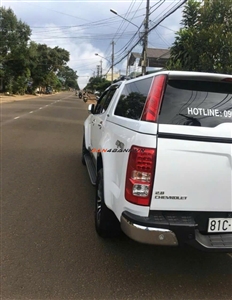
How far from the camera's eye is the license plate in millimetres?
2535

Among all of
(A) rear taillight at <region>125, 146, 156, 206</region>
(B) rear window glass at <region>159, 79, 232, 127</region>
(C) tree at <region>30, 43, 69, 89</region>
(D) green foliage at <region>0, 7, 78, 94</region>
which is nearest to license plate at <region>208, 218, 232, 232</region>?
(A) rear taillight at <region>125, 146, 156, 206</region>

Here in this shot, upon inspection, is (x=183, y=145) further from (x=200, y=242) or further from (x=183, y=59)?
(x=183, y=59)

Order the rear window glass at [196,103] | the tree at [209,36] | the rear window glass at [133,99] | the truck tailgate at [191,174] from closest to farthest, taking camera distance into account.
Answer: the truck tailgate at [191,174] < the rear window glass at [196,103] < the rear window glass at [133,99] < the tree at [209,36]

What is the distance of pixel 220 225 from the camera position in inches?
101

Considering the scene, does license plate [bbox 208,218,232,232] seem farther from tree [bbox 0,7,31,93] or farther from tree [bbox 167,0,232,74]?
tree [bbox 0,7,31,93]

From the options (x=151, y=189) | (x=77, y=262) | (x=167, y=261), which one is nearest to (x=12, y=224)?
(x=77, y=262)

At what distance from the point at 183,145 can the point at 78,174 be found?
408 centimetres

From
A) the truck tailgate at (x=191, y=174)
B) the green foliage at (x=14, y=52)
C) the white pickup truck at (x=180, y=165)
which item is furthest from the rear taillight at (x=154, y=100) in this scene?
the green foliage at (x=14, y=52)

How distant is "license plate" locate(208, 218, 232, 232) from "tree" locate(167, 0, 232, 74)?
6815 millimetres

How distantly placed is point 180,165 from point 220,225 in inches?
26.8

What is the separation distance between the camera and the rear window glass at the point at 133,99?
111 inches

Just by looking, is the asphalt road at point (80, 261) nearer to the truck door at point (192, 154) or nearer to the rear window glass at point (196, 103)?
the truck door at point (192, 154)

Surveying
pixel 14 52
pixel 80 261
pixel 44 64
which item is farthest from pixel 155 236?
pixel 44 64

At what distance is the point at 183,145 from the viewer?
2.36m
